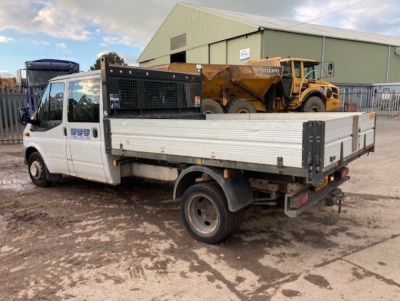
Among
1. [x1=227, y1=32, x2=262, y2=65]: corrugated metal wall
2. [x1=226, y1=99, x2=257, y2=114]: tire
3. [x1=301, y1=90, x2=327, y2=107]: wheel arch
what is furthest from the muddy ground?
[x1=227, y1=32, x2=262, y2=65]: corrugated metal wall

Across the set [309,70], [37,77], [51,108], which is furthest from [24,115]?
[309,70]

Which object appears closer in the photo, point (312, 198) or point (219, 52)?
point (312, 198)

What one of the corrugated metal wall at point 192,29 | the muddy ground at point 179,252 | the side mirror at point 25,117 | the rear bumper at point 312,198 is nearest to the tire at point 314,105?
the muddy ground at point 179,252

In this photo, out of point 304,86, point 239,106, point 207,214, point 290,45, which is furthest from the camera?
point 290,45

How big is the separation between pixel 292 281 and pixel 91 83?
13.3 feet

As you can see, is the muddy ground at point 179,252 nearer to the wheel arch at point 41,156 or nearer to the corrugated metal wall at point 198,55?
the wheel arch at point 41,156

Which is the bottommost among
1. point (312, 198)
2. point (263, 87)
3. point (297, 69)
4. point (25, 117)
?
point (312, 198)

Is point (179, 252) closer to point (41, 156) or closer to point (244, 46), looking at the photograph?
point (41, 156)

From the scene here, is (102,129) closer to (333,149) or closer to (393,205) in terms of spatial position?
(333,149)

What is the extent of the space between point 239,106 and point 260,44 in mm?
11705

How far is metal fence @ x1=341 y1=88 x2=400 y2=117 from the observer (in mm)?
22984

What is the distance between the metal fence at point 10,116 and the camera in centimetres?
1341

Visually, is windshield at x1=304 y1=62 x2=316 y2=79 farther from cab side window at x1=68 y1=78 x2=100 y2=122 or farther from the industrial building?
cab side window at x1=68 y1=78 x2=100 y2=122

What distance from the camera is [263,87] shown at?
12.8 metres
